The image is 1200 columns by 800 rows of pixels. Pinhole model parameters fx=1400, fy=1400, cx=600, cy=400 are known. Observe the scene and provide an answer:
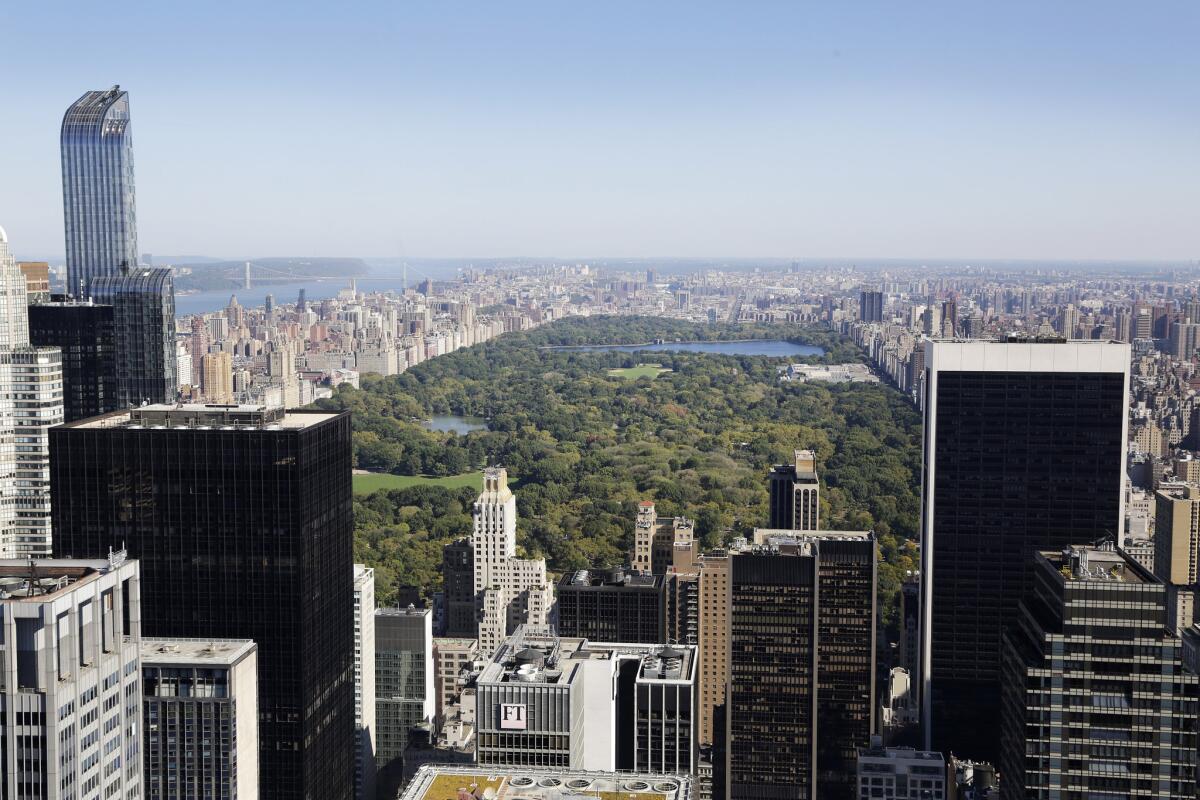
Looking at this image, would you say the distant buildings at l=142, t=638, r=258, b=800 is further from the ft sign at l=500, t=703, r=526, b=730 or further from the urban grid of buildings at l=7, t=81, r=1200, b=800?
the ft sign at l=500, t=703, r=526, b=730

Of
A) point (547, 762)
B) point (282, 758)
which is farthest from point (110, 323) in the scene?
point (547, 762)

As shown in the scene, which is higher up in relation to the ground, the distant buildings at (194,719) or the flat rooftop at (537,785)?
the distant buildings at (194,719)

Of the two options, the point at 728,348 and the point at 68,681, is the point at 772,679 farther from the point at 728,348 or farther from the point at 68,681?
the point at 728,348

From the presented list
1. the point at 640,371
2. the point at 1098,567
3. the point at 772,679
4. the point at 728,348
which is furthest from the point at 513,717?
the point at 728,348

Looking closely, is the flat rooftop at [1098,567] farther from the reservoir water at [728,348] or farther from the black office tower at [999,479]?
the reservoir water at [728,348]

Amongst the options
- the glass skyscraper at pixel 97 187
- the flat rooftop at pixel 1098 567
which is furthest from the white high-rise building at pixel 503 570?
the flat rooftop at pixel 1098 567

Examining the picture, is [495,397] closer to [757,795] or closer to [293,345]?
[293,345]
